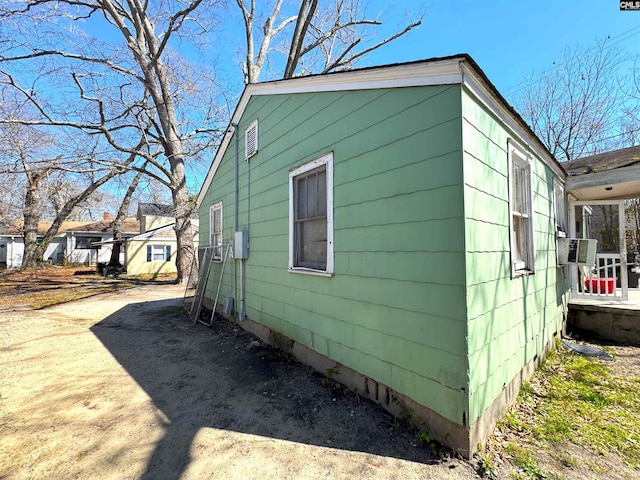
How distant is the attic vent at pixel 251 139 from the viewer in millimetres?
5723

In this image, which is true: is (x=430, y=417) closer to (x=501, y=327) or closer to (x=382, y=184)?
(x=501, y=327)

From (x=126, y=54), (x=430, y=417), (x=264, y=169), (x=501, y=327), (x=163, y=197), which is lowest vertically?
(x=430, y=417)

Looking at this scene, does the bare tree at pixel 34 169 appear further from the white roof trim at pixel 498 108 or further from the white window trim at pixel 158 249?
the white roof trim at pixel 498 108

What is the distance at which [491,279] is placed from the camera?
2.65 m

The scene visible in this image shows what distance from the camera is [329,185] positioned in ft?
11.8

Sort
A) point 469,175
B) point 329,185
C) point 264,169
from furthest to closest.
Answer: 1. point 264,169
2. point 329,185
3. point 469,175

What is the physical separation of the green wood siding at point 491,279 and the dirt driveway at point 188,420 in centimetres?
83

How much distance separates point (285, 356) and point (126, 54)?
49.5 ft

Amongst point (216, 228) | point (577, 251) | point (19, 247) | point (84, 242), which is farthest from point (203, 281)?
point (19, 247)

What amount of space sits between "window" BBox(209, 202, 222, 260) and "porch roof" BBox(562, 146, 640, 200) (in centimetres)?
765

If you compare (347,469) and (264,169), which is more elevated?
(264,169)

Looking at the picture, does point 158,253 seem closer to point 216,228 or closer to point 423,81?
point 216,228

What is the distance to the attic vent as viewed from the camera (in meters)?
5.72

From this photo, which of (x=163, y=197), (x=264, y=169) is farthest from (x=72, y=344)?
(x=163, y=197)
